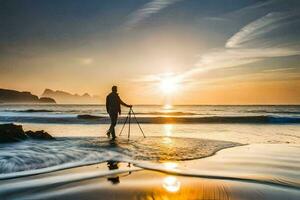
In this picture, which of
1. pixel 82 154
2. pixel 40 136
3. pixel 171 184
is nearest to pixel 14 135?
pixel 40 136

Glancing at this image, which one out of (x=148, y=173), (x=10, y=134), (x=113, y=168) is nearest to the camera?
(x=148, y=173)

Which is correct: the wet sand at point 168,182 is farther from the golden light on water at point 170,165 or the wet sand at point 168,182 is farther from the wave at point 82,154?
the wave at point 82,154

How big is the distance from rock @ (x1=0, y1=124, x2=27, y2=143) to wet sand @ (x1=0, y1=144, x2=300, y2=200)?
737 centimetres

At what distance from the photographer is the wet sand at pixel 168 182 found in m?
6.64

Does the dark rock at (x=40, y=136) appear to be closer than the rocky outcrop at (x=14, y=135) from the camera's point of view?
No

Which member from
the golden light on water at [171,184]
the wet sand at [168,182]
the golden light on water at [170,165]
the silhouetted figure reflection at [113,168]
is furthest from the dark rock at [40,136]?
the golden light on water at [171,184]

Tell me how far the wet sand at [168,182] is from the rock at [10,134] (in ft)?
24.2

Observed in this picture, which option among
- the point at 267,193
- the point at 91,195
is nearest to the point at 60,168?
the point at 91,195

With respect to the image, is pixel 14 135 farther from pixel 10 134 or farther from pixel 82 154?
pixel 82 154

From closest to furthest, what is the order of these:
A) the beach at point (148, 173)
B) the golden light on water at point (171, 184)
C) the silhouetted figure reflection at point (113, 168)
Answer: the beach at point (148, 173), the golden light on water at point (171, 184), the silhouetted figure reflection at point (113, 168)

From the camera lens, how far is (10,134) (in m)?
16.2

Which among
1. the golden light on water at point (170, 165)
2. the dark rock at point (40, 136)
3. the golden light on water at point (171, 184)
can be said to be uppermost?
the dark rock at point (40, 136)

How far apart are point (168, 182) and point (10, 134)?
1091 centimetres

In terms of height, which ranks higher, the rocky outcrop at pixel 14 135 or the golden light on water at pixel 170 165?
the rocky outcrop at pixel 14 135
